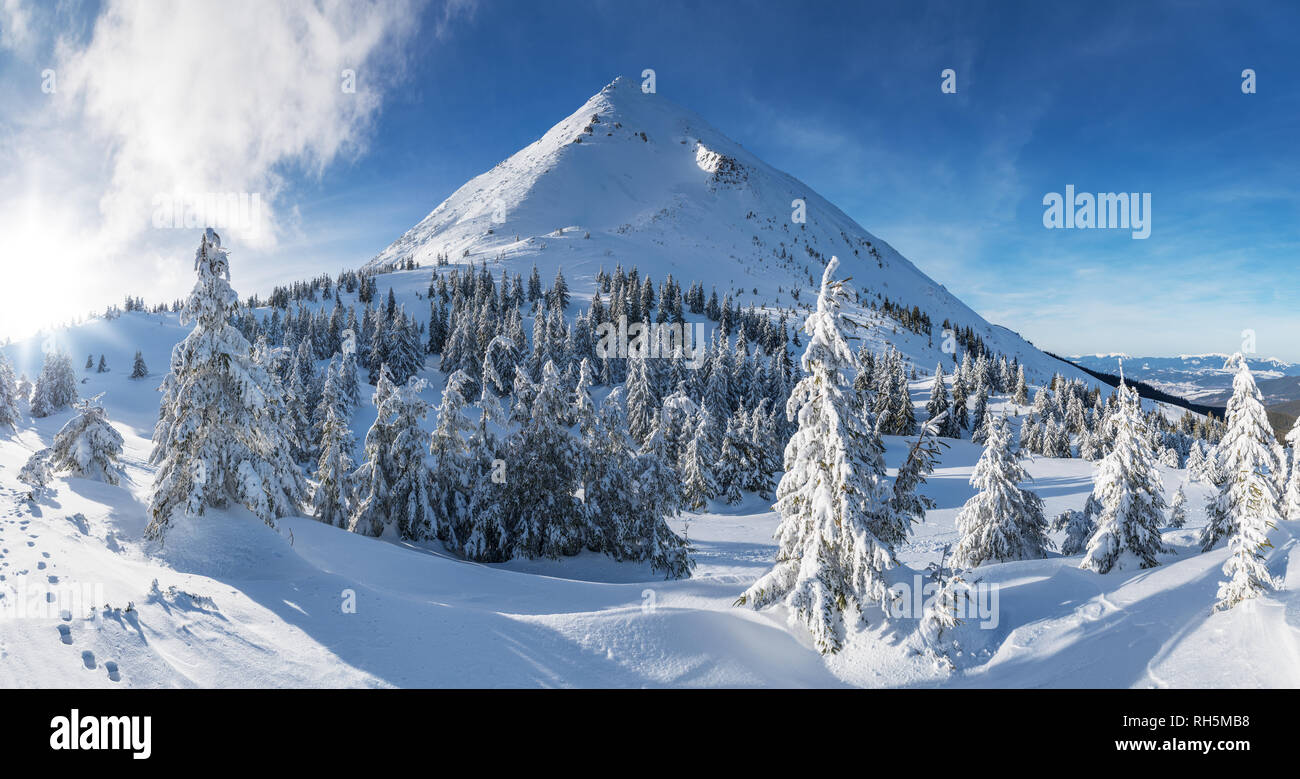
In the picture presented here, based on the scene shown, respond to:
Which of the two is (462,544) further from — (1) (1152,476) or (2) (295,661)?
(1) (1152,476)

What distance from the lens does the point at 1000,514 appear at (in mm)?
18906

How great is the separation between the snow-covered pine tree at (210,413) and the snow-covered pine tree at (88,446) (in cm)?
874

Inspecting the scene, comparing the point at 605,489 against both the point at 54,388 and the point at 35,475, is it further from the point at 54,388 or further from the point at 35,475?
Answer: the point at 54,388

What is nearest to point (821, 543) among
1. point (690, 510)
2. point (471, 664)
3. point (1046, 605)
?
point (1046, 605)

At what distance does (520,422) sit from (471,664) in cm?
1377

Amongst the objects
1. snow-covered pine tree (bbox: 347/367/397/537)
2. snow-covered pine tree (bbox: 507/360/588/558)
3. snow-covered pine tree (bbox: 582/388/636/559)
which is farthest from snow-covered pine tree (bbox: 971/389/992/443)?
snow-covered pine tree (bbox: 347/367/397/537)

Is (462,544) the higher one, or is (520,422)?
(520,422)

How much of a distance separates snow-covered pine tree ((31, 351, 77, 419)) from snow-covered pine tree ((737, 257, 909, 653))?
75.6 m

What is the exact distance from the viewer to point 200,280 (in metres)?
12.3

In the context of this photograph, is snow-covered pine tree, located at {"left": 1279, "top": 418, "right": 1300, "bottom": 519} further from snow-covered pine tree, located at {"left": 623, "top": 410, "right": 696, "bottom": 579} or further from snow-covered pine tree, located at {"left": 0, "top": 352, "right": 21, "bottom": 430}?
snow-covered pine tree, located at {"left": 0, "top": 352, "right": 21, "bottom": 430}

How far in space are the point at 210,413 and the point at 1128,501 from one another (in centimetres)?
2490

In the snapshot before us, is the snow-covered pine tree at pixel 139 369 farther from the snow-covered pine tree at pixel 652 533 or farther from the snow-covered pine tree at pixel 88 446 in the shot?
the snow-covered pine tree at pixel 652 533

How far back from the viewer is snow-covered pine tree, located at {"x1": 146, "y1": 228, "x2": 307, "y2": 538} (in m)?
12.2

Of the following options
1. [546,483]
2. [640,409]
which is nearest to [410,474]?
[546,483]
